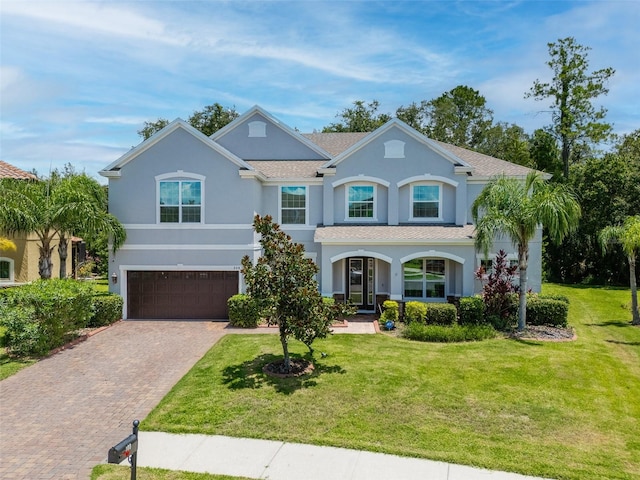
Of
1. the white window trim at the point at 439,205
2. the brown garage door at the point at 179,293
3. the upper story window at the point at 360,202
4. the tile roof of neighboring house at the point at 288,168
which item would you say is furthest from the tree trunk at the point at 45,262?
the white window trim at the point at 439,205

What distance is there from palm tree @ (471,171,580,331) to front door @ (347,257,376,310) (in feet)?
18.4

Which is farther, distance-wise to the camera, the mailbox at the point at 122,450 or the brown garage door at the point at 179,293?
the brown garage door at the point at 179,293

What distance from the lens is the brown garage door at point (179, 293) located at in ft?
65.5

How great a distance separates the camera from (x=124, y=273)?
20000 mm

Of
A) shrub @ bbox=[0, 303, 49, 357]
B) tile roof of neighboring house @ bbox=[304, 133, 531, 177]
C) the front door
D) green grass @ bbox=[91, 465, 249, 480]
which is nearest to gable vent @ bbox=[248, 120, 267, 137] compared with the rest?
tile roof of neighboring house @ bbox=[304, 133, 531, 177]

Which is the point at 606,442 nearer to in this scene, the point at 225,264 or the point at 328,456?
the point at 328,456

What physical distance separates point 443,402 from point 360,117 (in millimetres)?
36879

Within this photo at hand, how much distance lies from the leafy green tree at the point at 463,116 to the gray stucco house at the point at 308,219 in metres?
26.2

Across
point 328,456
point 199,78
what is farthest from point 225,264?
point 328,456

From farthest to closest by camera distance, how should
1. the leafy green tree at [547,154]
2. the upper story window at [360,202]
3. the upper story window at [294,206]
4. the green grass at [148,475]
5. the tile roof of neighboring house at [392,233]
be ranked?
the leafy green tree at [547,154]
the upper story window at [294,206]
the upper story window at [360,202]
the tile roof of neighboring house at [392,233]
the green grass at [148,475]

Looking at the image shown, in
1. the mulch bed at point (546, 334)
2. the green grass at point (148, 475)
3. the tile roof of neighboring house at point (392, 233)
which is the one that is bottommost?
the green grass at point (148, 475)

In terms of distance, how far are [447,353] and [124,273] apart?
14.1 meters

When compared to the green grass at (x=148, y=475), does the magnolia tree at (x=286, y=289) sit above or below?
above

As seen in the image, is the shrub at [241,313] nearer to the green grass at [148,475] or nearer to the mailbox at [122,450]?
the green grass at [148,475]
